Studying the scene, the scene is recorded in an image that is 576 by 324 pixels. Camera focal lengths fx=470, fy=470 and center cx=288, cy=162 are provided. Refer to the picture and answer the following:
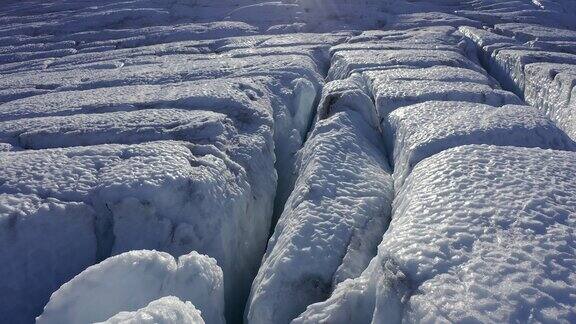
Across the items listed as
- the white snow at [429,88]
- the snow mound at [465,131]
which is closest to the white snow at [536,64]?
the white snow at [429,88]

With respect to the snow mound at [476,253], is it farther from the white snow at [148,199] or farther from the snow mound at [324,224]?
the white snow at [148,199]

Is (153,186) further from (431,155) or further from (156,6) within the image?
(156,6)

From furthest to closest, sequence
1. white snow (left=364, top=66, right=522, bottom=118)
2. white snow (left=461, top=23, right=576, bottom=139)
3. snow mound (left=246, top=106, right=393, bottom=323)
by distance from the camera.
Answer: white snow (left=461, top=23, right=576, bottom=139) < white snow (left=364, top=66, right=522, bottom=118) < snow mound (left=246, top=106, right=393, bottom=323)

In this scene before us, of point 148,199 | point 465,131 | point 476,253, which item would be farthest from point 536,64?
point 148,199

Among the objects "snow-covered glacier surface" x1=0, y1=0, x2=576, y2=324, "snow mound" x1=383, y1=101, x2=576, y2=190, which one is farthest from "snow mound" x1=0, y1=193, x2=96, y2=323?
"snow mound" x1=383, y1=101, x2=576, y2=190

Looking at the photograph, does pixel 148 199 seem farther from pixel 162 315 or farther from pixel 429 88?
pixel 429 88

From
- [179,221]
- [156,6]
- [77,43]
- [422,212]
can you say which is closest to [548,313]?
[422,212]

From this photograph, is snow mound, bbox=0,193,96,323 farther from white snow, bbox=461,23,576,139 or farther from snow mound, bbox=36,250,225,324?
white snow, bbox=461,23,576,139
